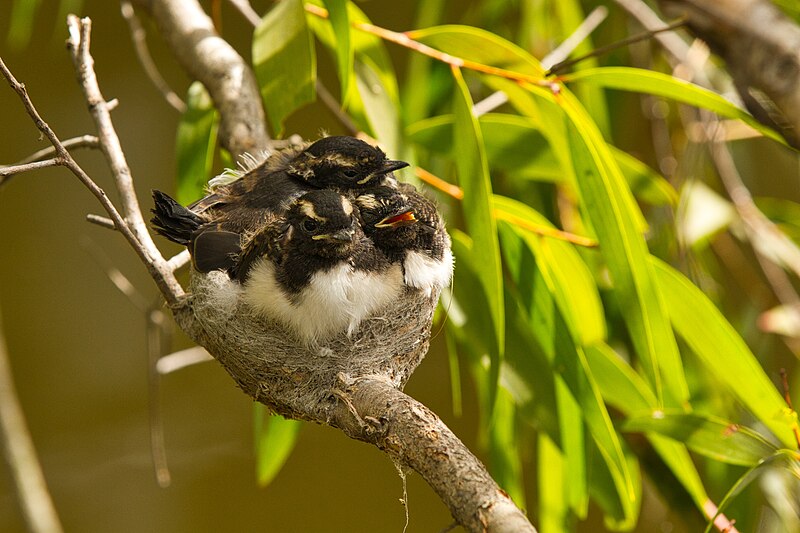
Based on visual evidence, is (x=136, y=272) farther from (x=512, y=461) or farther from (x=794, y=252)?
(x=794, y=252)

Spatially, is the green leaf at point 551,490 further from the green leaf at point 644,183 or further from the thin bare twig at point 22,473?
the thin bare twig at point 22,473

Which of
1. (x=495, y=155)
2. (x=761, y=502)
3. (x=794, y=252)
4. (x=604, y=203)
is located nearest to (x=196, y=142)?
(x=495, y=155)

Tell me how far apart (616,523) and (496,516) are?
1037 millimetres

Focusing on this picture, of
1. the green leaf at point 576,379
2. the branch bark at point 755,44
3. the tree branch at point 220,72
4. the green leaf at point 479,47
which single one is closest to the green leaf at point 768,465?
the green leaf at point 576,379

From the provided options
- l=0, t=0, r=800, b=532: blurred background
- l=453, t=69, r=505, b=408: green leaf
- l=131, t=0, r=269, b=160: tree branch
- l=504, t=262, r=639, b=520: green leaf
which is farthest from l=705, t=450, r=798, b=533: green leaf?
l=0, t=0, r=800, b=532: blurred background

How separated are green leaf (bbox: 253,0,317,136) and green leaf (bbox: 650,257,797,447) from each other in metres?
0.74

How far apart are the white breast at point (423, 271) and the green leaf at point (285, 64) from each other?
301mm

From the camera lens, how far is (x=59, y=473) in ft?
10.3

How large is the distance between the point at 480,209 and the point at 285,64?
39 centimetres

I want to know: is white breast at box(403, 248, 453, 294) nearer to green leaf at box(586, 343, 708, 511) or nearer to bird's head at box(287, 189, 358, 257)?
bird's head at box(287, 189, 358, 257)

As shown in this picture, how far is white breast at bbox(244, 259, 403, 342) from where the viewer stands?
1209 millimetres

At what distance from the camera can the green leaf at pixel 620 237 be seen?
1.44 m

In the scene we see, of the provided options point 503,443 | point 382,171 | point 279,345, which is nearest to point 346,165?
point 382,171

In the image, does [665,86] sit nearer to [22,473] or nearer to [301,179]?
[301,179]
